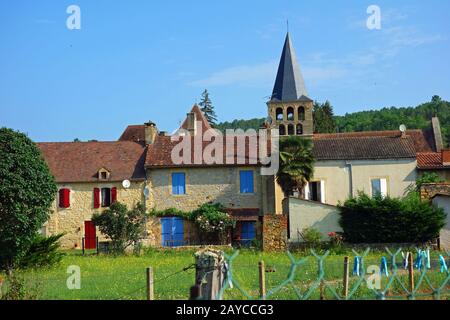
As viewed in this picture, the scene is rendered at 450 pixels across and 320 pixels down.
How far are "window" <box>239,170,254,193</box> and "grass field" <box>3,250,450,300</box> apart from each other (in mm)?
6815

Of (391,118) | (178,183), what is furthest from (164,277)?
(391,118)

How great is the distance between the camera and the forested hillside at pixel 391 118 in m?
82.0

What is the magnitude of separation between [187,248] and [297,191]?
671 cm

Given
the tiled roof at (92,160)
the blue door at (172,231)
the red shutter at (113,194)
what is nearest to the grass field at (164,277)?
the blue door at (172,231)

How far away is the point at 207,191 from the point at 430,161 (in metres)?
12.6

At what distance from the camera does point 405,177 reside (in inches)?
1410

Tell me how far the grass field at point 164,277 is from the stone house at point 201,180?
20.1 ft

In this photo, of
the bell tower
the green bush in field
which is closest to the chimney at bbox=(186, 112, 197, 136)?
the green bush in field

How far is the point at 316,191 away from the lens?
36.6 metres

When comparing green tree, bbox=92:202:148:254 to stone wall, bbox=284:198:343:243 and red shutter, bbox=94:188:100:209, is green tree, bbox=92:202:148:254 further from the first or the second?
stone wall, bbox=284:198:343:243

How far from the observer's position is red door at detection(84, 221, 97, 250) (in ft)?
121

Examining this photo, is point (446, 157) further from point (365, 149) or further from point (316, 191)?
point (316, 191)

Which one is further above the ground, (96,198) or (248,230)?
(96,198)
